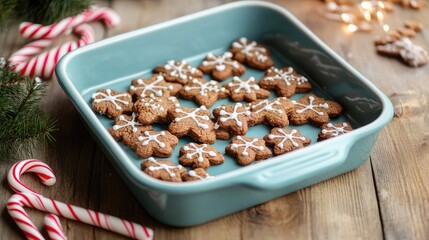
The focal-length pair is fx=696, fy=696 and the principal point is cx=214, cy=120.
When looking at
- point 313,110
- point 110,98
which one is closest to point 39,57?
point 110,98

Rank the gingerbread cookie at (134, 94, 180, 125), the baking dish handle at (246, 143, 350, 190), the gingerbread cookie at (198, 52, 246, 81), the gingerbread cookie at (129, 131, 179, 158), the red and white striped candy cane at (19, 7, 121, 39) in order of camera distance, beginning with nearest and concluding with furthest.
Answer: the baking dish handle at (246, 143, 350, 190) < the gingerbread cookie at (129, 131, 179, 158) < the gingerbread cookie at (134, 94, 180, 125) < the gingerbread cookie at (198, 52, 246, 81) < the red and white striped candy cane at (19, 7, 121, 39)

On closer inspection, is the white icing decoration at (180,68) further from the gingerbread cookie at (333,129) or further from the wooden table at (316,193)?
the gingerbread cookie at (333,129)

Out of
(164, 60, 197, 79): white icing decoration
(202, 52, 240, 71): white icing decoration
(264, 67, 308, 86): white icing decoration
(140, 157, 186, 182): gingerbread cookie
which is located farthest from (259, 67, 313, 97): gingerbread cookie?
(140, 157, 186, 182): gingerbread cookie

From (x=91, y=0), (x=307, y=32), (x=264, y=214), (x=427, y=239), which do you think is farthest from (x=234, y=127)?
(x=91, y=0)

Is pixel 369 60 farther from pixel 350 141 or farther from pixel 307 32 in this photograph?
pixel 350 141

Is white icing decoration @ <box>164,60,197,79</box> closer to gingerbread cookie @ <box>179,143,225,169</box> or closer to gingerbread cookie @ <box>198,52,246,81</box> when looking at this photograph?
gingerbread cookie @ <box>198,52,246,81</box>

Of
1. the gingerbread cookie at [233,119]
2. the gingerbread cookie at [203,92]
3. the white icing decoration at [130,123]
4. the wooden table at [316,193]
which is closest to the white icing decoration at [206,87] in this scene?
the gingerbread cookie at [203,92]
